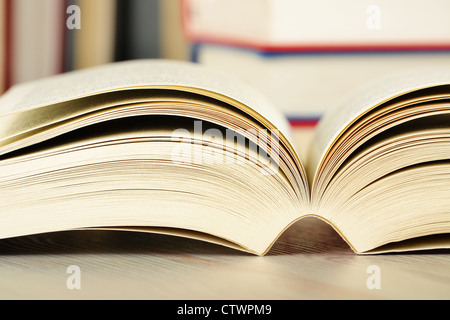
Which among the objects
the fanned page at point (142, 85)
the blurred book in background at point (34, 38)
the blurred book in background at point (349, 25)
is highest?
the blurred book in background at point (34, 38)

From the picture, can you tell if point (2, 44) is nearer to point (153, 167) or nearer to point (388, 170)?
point (153, 167)

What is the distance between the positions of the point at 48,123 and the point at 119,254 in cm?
15

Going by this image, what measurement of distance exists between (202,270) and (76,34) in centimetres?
109

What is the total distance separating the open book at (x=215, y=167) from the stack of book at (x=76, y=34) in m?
0.90

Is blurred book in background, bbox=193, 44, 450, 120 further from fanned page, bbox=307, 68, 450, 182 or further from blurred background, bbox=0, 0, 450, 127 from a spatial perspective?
fanned page, bbox=307, 68, 450, 182

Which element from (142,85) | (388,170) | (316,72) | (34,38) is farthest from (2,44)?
(388,170)

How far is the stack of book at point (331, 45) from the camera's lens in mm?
1172

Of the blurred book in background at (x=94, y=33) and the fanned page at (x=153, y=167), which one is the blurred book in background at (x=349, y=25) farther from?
the fanned page at (x=153, y=167)

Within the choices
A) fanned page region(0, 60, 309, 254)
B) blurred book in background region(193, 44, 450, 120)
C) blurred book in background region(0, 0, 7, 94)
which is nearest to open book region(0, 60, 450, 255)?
fanned page region(0, 60, 309, 254)

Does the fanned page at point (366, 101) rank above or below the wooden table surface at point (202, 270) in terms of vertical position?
above

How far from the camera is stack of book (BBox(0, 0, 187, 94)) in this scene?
1.41 meters

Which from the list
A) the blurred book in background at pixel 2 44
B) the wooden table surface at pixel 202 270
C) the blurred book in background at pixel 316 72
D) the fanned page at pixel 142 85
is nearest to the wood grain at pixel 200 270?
the wooden table surface at pixel 202 270

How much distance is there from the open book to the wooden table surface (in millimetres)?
27
